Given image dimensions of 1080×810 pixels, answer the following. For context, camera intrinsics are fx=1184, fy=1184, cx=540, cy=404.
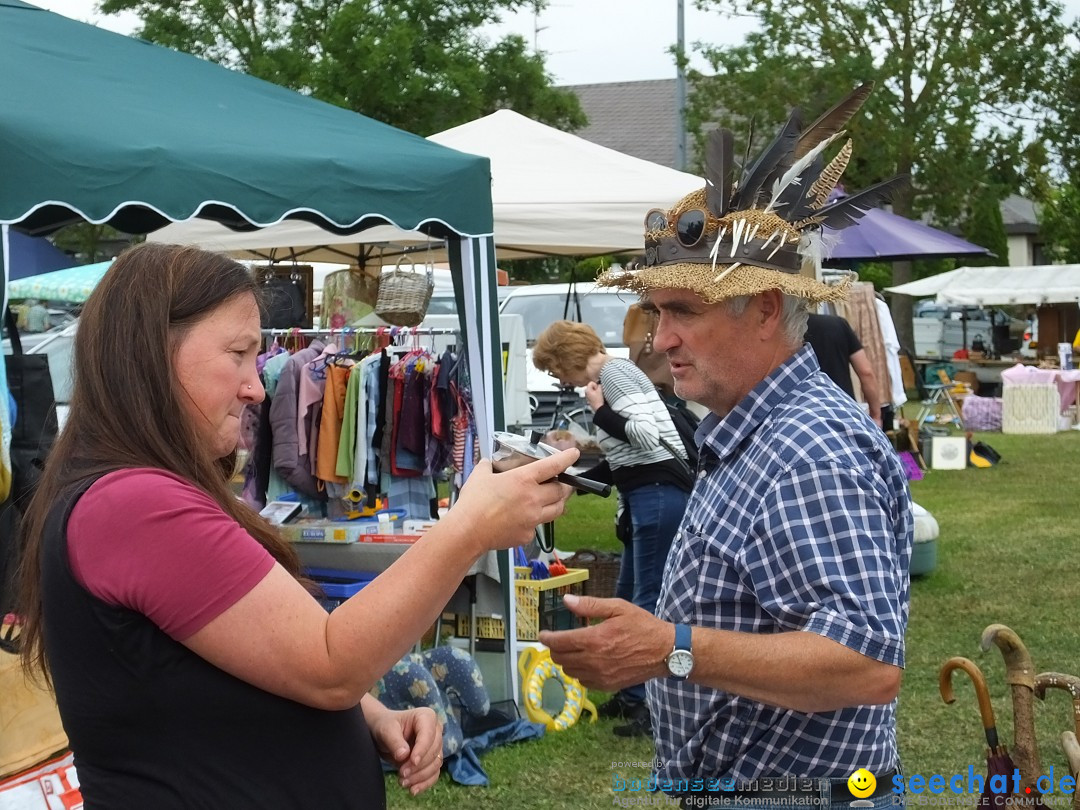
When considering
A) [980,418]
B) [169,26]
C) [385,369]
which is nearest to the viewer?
[385,369]

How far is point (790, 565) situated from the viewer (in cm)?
194

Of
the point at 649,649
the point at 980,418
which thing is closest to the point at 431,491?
the point at 649,649

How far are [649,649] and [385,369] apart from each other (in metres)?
5.08

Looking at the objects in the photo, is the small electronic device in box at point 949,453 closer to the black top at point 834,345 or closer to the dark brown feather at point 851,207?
the black top at point 834,345

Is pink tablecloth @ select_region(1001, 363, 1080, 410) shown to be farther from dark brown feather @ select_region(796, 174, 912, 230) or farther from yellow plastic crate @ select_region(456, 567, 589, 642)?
dark brown feather @ select_region(796, 174, 912, 230)

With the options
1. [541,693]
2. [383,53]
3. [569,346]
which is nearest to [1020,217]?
[383,53]

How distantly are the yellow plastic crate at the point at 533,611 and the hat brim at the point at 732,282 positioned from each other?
379cm

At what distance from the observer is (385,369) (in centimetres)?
680

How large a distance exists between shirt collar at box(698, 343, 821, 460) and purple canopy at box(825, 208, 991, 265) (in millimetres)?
8570

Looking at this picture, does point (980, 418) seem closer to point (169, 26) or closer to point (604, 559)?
point (604, 559)

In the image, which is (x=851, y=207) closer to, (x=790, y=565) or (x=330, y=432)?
(x=790, y=565)

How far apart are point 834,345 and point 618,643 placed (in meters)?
6.85

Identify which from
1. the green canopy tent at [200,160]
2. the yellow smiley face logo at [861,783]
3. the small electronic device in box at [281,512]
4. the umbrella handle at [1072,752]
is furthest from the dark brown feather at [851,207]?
the small electronic device in box at [281,512]

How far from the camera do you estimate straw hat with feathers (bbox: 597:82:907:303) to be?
2.26m
